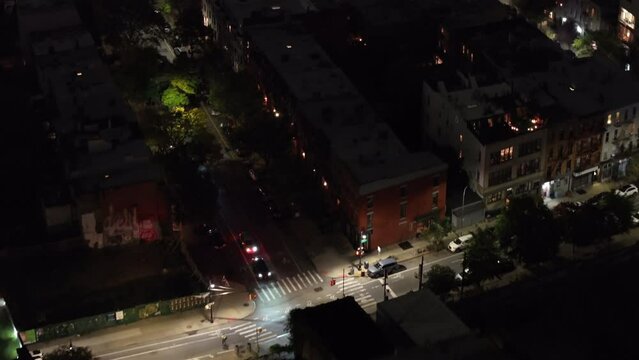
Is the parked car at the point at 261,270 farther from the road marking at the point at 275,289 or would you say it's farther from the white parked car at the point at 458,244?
the white parked car at the point at 458,244

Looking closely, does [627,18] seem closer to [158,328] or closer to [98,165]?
[98,165]

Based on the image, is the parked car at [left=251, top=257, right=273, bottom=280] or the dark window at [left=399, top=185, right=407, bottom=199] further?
the dark window at [left=399, top=185, right=407, bottom=199]

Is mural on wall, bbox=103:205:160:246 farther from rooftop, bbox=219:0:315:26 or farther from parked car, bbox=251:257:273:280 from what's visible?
rooftop, bbox=219:0:315:26

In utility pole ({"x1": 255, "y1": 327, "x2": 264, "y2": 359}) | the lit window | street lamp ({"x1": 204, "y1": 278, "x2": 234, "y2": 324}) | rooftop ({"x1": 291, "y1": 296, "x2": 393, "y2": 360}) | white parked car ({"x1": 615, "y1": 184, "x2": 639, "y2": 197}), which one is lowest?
utility pole ({"x1": 255, "y1": 327, "x2": 264, "y2": 359})

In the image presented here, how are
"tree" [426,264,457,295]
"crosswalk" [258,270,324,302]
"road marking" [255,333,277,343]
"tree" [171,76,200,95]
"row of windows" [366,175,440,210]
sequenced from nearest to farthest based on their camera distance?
"road marking" [255,333,277,343], "tree" [426,264,457,295], "crosswalk" [258,270,324,302], "row of windows" [366,175,440,210], "tree" [171,76,200,95]

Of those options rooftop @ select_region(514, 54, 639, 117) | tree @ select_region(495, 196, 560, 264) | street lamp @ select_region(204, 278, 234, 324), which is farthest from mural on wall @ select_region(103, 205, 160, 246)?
rooftop @ select_region(514, 54, 639, 117)
